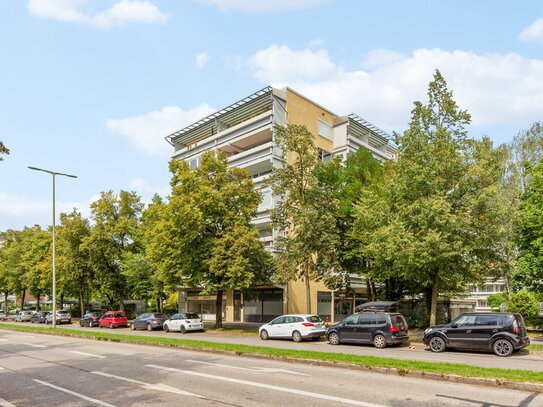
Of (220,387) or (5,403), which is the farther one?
(220,387)

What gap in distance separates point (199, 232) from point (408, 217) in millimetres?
14638

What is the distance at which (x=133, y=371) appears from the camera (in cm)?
1212

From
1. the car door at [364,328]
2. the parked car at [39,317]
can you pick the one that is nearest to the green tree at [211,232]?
the car door at [364,328]

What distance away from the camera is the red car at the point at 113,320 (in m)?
38.8

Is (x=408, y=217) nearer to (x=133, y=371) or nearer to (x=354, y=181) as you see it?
(x=354, y=181)

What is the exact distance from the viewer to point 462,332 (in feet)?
54.4

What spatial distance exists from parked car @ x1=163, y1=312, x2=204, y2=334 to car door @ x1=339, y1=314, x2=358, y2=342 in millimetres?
13444

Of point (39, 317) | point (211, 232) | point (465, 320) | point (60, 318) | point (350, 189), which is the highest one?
point (350, 189)

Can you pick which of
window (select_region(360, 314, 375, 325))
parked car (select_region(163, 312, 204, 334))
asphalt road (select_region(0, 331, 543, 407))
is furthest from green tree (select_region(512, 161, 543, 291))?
parked car (select_region(163, 312, 204, 334))

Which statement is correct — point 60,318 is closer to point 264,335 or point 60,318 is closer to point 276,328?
point 264,335

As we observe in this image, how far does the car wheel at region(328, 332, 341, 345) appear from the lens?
66.4 ft

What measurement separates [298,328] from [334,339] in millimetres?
2897

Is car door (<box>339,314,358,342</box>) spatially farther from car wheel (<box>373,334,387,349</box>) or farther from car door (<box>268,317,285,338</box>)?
car door (<box>268,317,285,338</box>)

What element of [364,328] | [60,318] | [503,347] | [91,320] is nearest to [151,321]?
[91,320]
